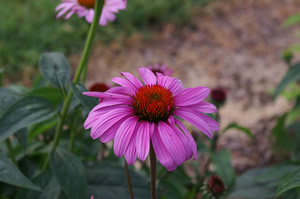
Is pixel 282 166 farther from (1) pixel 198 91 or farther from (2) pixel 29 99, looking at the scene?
(2) pixel 29 99

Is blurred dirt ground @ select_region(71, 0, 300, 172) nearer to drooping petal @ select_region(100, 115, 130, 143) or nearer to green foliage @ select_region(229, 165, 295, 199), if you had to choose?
green foliage @ select_region(229, 165, 295, 199)

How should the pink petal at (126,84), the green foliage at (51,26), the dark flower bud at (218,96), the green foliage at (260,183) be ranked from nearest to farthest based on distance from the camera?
the pink petal at (126,84) < the green foliage at (260,183) < the dark flower bud at (218,96) < the green foliage at (51,26)

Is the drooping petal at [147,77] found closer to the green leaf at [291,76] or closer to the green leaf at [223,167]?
the green leaf at [223,167]

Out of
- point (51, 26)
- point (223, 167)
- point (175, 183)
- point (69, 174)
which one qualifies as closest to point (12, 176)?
point (69, 174)

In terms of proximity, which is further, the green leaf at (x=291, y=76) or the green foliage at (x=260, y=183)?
the green leaf at (x=291, y=76)

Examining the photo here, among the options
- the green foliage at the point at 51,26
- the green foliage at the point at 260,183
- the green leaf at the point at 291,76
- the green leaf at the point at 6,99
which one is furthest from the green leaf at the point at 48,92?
the green foliage at the point at 51,26

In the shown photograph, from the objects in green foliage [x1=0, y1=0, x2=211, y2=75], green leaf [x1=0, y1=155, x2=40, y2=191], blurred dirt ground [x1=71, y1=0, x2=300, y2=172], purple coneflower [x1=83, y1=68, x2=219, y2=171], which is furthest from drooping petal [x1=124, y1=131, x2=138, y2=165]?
green foliage [x1=0, y1=0, x2=211, y2=75]
